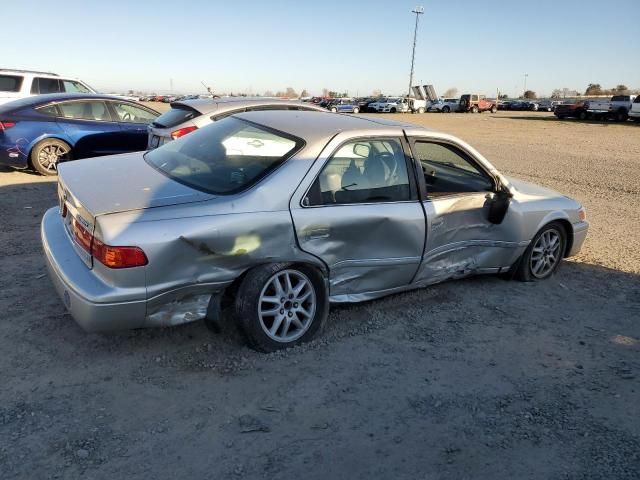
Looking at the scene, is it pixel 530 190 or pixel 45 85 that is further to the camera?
pixel 45 85

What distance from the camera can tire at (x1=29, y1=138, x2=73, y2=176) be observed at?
845cm

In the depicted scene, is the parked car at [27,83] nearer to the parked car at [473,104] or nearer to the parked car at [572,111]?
the parked car at [572,111]

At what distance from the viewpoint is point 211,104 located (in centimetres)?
748

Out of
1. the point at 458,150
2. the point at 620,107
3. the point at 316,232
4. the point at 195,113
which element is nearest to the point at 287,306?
the point at 316,232

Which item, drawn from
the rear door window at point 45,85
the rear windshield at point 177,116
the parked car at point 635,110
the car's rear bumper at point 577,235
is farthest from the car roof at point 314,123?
the parked car at point 635,110

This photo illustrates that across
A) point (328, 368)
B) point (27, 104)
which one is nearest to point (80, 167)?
point (328, 368)

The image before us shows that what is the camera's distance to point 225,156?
3822mm

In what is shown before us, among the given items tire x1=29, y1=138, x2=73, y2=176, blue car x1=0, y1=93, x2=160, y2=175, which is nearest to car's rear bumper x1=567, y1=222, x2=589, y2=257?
blue car x1=0, y1=93, x2=160, y2=175

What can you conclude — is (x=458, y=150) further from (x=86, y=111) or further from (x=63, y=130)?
(x=86, y=111)

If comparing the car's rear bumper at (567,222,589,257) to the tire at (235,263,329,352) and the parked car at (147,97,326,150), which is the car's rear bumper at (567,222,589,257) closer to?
the tire at (235,263,329,352)

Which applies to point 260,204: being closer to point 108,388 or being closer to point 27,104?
point 108,388

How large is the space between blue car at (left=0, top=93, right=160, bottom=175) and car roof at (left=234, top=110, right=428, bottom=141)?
5.22 metres

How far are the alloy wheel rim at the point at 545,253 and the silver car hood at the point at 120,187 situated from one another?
321cm

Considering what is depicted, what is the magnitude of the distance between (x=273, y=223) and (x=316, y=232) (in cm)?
32
